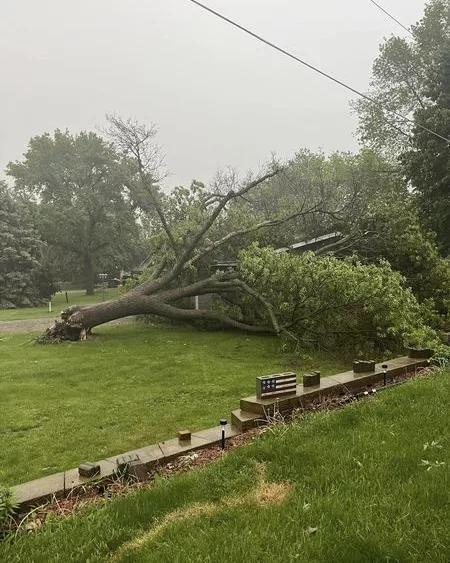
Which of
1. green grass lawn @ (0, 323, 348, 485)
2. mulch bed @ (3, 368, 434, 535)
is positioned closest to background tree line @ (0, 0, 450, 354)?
green grass lawn @ (0, 323, 348, 485)

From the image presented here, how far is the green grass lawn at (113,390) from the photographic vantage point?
4.64 m

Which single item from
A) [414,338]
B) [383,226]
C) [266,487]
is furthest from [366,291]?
[266,487]

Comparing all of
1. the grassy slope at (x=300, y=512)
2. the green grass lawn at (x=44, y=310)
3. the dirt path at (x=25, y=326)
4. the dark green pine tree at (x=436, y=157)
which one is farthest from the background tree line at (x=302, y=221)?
the grassy slope at (x=300, y=512)

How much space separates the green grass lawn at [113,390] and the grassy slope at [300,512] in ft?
5.92

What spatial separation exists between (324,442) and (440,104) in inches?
497

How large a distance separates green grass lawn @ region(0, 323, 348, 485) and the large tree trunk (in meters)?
0.54

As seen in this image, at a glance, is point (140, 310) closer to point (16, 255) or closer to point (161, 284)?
point (161, 284)

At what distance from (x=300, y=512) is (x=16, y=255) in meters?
26.8

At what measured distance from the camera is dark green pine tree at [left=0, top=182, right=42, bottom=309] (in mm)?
25625

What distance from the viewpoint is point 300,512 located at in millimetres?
2305

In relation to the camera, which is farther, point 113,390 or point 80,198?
point 80,198

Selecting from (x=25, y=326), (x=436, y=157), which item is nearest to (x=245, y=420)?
(x=436, y=157)

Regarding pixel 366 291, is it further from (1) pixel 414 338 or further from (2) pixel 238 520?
(2) pixel 238 520

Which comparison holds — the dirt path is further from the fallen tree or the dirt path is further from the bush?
the bush
